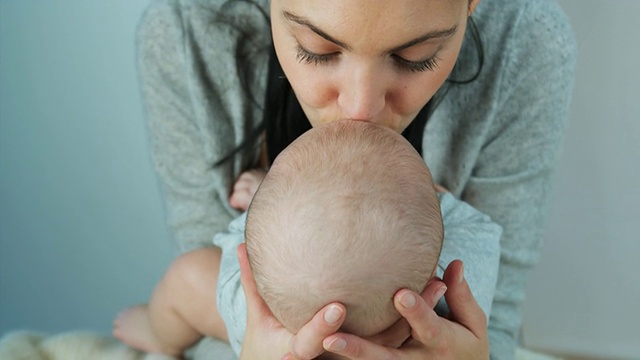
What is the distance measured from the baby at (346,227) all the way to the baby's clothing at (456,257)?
0.60 ft

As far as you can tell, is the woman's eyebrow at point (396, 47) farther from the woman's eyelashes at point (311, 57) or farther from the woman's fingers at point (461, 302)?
the woman's fingers at point (461, 302)

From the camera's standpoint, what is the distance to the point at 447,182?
4.42 ft

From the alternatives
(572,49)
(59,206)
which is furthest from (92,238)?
(572,49)

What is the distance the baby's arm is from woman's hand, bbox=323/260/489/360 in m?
0.45

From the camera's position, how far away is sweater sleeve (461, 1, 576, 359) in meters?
1.25

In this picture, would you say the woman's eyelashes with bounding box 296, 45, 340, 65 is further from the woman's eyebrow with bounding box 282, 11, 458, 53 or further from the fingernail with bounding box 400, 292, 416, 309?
the fingernail with bounding box 400, 292, 416, 309

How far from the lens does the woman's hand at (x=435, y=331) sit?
0.83 m

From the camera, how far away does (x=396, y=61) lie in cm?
97

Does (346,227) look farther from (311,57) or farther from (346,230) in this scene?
(311,57)

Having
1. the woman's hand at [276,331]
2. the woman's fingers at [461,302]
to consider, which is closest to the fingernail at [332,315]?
the woman's hand at [276,331]

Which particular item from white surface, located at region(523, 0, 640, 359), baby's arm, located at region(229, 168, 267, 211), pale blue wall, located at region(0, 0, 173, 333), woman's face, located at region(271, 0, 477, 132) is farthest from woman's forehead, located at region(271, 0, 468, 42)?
pale blue wall, located at region(0, 0, 173, 333)

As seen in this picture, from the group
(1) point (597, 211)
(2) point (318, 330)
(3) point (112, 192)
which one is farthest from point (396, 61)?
(3) point (112, 192)

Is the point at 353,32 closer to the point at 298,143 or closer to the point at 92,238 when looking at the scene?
the point at 298,143

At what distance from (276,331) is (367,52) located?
12.2 inches
